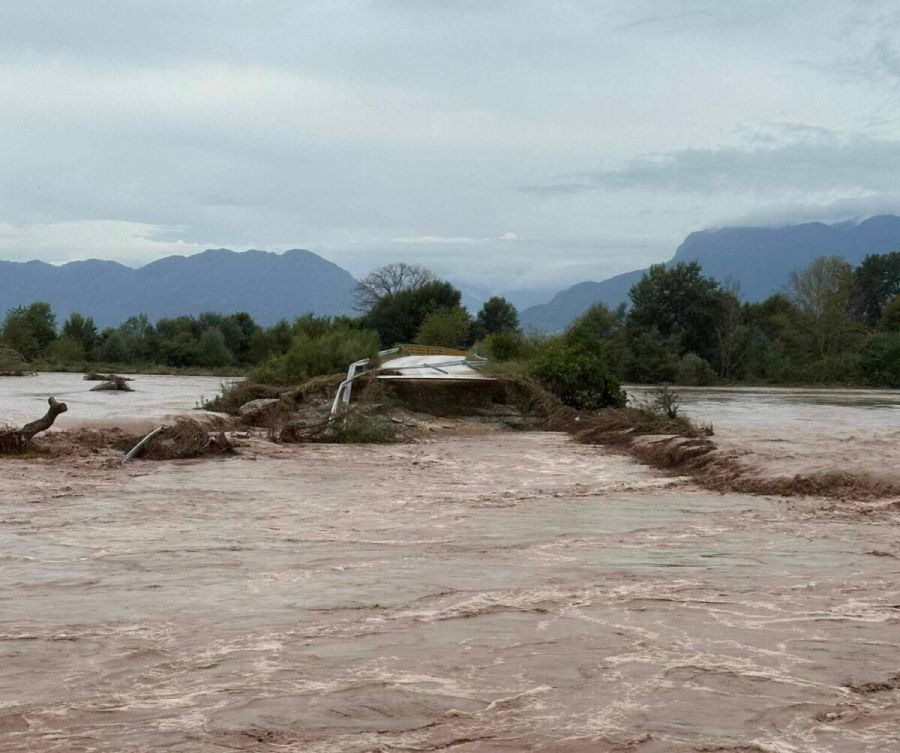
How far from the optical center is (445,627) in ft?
21.9

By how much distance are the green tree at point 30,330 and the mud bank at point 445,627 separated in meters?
67.5

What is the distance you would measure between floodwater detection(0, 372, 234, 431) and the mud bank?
11.4 m

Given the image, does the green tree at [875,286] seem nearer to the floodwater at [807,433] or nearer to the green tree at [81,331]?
the floodwater at [807,433]

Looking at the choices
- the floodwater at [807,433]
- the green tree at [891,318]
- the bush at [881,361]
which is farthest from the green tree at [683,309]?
the floodwater at [807,433]

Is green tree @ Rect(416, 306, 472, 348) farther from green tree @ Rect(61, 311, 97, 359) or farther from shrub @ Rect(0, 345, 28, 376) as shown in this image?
green tree @ Rect(61, 311, 97, 359)

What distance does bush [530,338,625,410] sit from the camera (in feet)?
96.5

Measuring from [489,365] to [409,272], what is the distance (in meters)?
69.4

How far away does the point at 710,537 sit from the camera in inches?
415

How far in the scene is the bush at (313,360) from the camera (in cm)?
3612

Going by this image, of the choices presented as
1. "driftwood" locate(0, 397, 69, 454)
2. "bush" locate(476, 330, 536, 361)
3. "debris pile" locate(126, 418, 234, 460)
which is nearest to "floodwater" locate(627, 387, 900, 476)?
"bush" locate(476, 330, 536, 361)

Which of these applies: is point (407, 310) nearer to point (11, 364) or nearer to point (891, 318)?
point (11, 364)

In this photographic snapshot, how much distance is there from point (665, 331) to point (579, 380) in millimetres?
48024

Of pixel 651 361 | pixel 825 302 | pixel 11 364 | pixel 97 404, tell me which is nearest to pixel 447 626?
pixel 97 404

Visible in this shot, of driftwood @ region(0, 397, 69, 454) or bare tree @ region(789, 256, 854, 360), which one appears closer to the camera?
driftwood @ region(0, 397, 69, 454)
